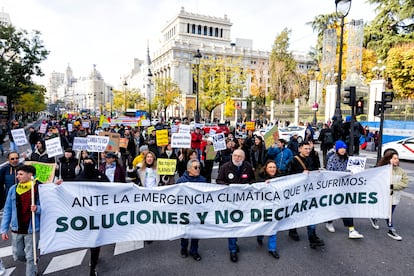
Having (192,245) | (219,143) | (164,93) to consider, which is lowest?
(192,245)

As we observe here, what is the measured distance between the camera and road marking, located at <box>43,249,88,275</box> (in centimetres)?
453

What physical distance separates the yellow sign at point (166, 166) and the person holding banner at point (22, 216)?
234cm

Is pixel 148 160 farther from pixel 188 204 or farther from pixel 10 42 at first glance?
pixel 10 42

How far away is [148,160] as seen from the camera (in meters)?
5.78

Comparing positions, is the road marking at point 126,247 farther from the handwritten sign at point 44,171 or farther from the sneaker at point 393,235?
the sneaker at point 393,235

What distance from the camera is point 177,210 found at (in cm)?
456

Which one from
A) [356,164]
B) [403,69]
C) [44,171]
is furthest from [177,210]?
[403,69]

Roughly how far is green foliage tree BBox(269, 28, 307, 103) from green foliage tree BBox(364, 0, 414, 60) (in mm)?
17969

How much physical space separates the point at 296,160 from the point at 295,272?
1.87 metres

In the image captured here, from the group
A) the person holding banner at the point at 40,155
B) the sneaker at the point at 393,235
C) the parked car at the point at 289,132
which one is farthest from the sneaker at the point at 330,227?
the parked car at the point at 289,132

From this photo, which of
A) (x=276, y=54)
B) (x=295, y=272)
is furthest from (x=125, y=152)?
(x=276, y=54)

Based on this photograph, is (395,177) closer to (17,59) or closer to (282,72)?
(17,59)

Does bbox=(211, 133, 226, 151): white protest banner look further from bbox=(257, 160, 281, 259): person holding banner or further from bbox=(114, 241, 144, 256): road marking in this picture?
bbox=(114, 241, 144, 256): road marking

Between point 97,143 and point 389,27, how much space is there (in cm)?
3580
